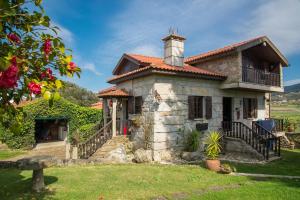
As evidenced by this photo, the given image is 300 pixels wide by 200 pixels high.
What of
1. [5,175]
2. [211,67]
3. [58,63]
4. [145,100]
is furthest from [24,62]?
[211,67]

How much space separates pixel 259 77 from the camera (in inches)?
611

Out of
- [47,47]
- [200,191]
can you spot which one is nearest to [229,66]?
[200,191]

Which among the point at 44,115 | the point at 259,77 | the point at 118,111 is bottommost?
the point at 44,115

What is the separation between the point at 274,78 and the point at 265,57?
1859 mm

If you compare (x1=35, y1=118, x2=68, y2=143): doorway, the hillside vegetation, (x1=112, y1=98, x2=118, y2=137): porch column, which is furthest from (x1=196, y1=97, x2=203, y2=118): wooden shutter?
the hillside vegetation

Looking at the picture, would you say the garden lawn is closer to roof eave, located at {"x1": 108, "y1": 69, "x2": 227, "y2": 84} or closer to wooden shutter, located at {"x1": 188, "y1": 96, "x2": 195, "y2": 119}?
wooden shutter, located at {"x1": 188, "y1": 96, "x2": 195, "y2": 119}

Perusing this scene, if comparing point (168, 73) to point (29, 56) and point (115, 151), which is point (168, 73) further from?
point (29, 56)

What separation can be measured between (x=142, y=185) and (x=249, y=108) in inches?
506

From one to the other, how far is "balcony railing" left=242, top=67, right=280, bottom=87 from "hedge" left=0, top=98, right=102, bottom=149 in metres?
12.5

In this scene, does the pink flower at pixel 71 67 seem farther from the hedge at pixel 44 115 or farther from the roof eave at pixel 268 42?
the hedge at pixel 44 115

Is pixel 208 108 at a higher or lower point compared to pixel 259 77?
lower

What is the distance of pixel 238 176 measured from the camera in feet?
28.6

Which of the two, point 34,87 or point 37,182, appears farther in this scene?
point 37,182

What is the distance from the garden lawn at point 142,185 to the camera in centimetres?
644
